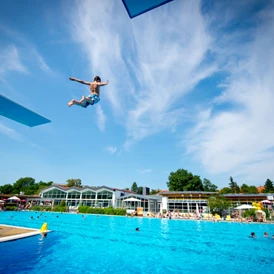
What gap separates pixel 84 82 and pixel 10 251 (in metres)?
8.30

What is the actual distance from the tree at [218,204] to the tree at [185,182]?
57.7 feet

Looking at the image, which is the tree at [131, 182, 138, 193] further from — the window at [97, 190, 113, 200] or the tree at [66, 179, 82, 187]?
the window at [97, 190, 113, 200]

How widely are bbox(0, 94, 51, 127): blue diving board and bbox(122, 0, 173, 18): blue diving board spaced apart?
463cm

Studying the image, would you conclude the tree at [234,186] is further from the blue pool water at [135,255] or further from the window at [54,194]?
the blue pool water at [135,255]

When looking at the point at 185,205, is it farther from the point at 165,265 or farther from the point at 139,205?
the point at 165,265

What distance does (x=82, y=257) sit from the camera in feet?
29.5

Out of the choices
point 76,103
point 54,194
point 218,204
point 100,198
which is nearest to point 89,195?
point 100,198

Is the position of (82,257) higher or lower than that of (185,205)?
lower

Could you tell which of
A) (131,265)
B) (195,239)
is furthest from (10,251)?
(195,239)

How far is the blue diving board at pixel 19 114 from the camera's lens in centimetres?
619

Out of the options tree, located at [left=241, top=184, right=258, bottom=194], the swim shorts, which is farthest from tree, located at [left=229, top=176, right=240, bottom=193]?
the swim shorts

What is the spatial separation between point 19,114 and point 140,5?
556cm

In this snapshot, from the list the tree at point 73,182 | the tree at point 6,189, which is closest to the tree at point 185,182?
the tree at point 73,182

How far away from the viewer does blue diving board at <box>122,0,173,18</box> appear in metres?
3.26
